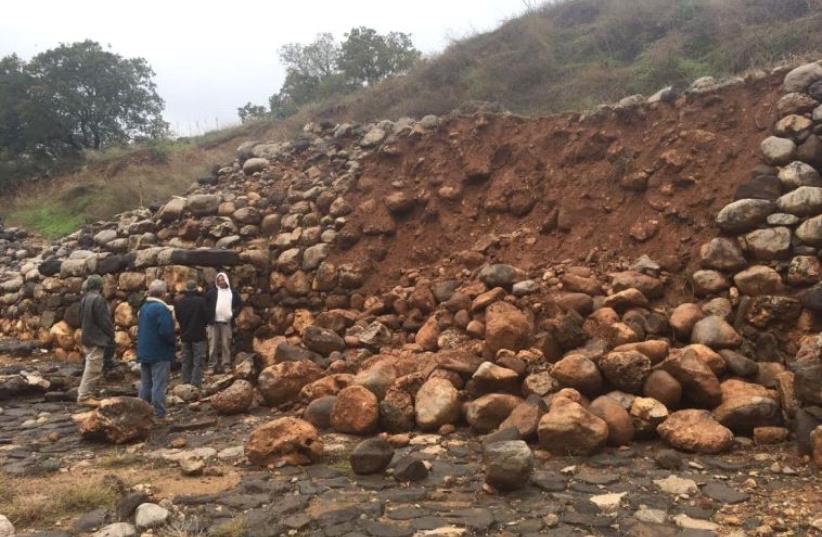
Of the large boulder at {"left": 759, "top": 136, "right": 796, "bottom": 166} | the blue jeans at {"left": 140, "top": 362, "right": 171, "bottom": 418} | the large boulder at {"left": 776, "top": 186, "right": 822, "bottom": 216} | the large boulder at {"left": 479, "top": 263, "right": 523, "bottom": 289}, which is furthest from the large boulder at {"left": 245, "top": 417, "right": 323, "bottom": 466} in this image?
the large boulder at {"left": 759, "top": 136, "right": 796, "bottom": 166}

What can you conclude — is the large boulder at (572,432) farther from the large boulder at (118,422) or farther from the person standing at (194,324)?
the person standing at (194,324)

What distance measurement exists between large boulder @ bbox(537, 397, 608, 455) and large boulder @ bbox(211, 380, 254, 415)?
3.03 meters

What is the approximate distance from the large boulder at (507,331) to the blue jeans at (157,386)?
123 inches

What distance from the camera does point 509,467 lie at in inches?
159

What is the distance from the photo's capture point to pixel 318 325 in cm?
815

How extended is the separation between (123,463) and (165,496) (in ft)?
3.32

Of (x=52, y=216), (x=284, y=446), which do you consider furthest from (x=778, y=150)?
(x=52, y=216)

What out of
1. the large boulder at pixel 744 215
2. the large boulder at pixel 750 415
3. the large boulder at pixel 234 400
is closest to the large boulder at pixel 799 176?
the large boulder at pixel 744 215

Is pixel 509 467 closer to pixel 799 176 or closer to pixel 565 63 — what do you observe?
pixel 799 176

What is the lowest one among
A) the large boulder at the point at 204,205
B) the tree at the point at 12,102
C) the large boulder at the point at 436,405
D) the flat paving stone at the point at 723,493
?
the flat paving stone at the point at 723,493

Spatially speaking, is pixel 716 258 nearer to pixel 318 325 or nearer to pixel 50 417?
pixel 318 325

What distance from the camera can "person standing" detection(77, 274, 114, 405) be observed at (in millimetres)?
7355

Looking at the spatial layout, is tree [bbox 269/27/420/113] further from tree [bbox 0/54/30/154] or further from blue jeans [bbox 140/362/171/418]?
blue jeans [bbox 140/362/171/418]

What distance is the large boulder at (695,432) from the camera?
4520mm
